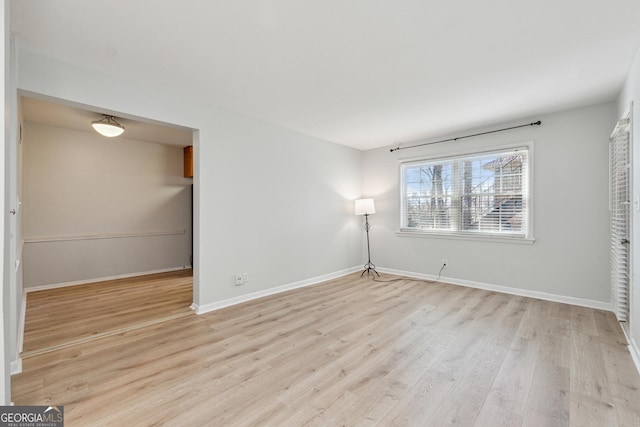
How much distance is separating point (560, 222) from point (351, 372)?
3.44 m

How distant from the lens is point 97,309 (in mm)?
3428

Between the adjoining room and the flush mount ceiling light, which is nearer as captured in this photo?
the adjoining room

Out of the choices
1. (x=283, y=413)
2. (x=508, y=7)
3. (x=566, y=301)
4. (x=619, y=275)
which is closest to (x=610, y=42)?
(x=508, y=7)

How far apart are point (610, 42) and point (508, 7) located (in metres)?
1.09

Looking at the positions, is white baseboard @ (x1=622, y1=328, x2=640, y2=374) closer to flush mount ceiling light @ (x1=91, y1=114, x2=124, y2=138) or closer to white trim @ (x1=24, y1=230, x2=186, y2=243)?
flush mount ceiling light @ (x1=91, y1=114, x2=124, y2=138)

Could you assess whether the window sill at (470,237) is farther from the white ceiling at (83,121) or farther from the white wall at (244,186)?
the white ceiling at (83,121)

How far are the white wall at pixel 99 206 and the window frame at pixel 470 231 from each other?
173 inches

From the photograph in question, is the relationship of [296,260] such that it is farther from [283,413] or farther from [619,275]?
[619,275]

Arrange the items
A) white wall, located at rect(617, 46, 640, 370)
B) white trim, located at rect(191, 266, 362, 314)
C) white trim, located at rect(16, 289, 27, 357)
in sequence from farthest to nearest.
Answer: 1. white trim, located at rect(191, 266, 362, 314)
2. white trim, located at rect(16, 289, 27, 357)
3. white wall, located at rect(617, 46, 640, 370)

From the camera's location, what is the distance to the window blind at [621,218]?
2615 millimetres

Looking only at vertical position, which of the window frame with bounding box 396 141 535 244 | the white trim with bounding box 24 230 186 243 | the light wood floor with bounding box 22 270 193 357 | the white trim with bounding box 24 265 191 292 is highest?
the window frame with bounding box 396 141 535 244

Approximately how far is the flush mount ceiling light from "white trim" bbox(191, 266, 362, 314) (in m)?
2.68

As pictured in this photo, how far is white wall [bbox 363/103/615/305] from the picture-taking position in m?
3.39

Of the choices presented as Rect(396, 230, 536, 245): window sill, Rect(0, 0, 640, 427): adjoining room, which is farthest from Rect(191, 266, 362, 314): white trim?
Rect(396, 230, 536, 245): window sill
